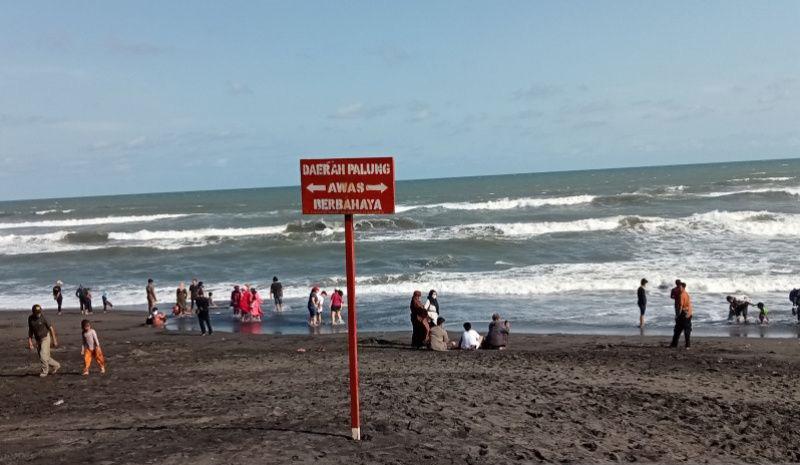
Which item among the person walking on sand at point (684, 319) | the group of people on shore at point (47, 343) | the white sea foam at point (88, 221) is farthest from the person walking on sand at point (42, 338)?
the white sea foam at point (88, 221)

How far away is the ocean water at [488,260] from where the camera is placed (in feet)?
69.9

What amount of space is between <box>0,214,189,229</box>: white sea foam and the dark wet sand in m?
57.5

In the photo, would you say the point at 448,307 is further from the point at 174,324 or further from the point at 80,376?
the point at 80,376

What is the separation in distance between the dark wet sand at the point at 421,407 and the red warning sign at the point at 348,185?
2.50 metres

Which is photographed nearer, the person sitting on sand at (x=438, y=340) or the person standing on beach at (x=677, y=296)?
the person standing on beach at (x=677, y=296)

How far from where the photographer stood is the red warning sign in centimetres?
627

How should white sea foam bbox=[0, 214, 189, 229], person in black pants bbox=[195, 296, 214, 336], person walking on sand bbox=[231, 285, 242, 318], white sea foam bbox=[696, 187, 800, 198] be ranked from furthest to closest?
white sea foam bbox=[0, 214, 189, 229] → white sea foam bbox=[696, 187, 800, 198] → person walking on sand bbox=[231, 285, 242, 318] → person in black pants bbox=[195, 296, 214, 336]

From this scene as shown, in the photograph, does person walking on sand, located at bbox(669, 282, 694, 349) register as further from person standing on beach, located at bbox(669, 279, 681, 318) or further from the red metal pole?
the red metal pole

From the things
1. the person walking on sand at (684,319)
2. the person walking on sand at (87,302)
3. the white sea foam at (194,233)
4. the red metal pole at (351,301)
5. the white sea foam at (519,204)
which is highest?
the white sea foam at (519,204)

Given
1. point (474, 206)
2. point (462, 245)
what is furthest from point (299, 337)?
point (474, 206)

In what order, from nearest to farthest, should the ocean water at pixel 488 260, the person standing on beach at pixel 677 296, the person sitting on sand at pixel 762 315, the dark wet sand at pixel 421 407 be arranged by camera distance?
the dark wet sand at pixel 421 407 → the person standing on beach at pixel 677 296 → the person sitting on sand at pixel 762 315 → the ocean water at pixel 488 260

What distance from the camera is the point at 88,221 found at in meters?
70.7

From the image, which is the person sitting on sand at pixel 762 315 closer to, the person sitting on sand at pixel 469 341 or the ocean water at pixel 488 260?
the ocean water at pixel 488 260

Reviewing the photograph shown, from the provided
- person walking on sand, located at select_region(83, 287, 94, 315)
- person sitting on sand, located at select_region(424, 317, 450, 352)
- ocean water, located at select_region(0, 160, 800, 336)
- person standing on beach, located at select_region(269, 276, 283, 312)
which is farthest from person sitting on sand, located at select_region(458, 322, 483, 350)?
person walking on sand, located at select_region(83, 287, 94, 315)
